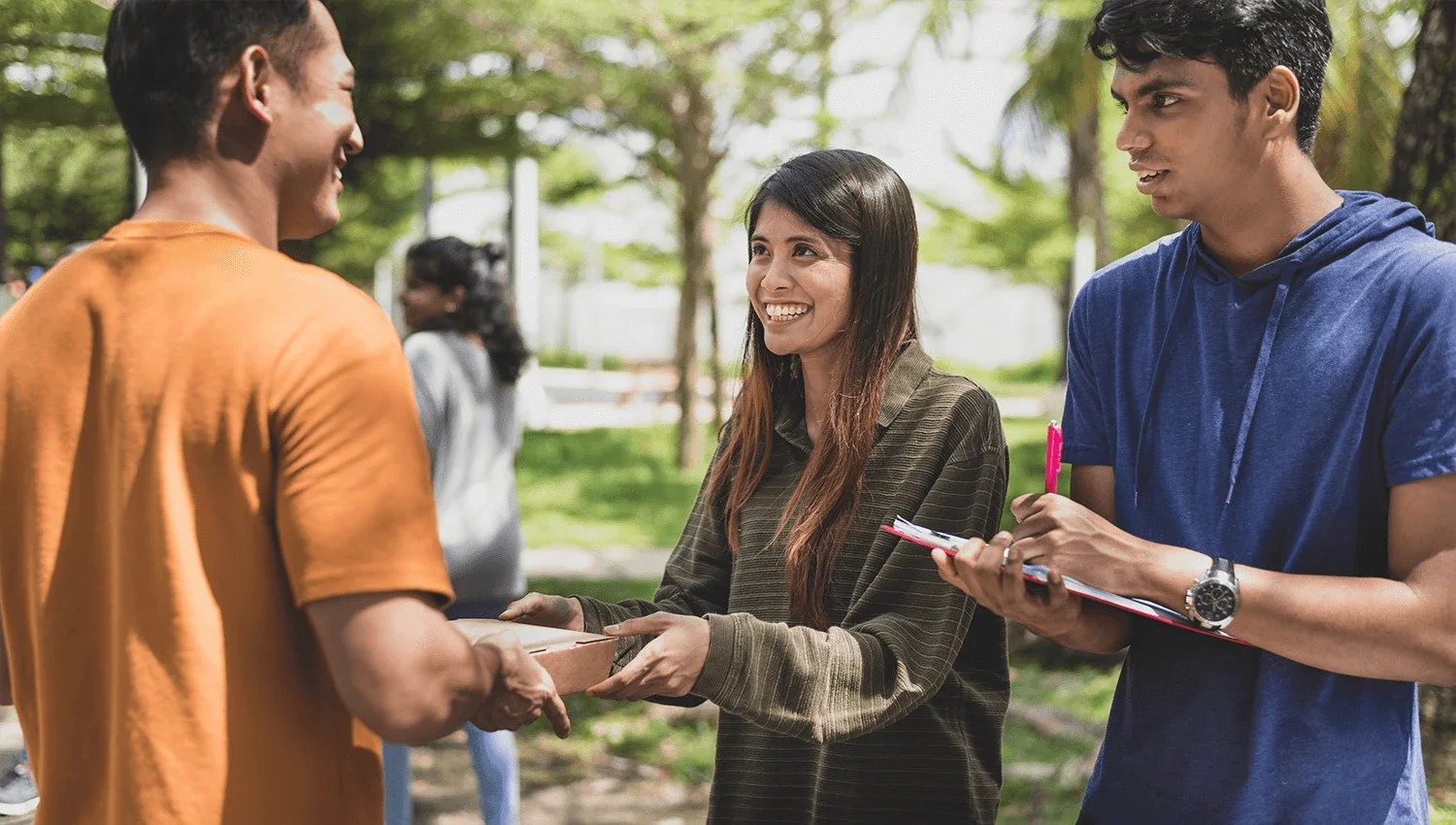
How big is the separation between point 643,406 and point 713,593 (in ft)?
→ 80.9

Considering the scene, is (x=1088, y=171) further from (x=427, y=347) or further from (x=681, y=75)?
(x=427, y=347)

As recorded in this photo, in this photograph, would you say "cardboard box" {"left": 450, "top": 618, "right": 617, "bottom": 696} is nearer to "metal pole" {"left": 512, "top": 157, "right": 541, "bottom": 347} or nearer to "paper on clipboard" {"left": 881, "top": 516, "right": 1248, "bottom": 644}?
"paper on clipboard" {"left": 881, "top": 516, "right": 1248, "bottom": 644}

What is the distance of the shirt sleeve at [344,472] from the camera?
59.2 inches

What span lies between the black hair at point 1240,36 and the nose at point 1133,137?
8 cm

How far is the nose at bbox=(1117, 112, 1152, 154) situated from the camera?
1982 mm

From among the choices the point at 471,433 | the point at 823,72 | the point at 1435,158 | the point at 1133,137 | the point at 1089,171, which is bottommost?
the point at 471,433

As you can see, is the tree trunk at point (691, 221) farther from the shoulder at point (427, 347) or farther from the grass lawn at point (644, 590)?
the shoulder at point (427, 347)

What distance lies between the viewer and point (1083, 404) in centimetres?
218

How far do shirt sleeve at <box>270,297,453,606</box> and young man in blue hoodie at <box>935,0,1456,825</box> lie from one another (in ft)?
2.49

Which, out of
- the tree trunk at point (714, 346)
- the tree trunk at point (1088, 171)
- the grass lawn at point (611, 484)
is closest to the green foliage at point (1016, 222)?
the tree trunk at point (1088, 171)

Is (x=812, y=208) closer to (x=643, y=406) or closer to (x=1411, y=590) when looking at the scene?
(x=1411, y=590)

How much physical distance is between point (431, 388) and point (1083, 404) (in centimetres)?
304

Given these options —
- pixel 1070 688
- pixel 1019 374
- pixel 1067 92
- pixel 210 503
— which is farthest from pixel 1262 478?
pixel 1019 374

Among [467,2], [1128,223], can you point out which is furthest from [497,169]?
[467,2]
